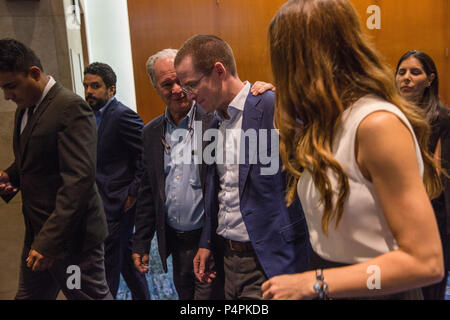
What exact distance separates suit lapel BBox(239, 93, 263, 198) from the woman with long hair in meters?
0.53

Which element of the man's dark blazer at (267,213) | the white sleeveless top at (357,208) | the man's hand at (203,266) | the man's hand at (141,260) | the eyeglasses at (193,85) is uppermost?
the eyeglasses at (193,85)

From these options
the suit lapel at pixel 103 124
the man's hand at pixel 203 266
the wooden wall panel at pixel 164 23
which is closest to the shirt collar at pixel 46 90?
the suit lapel at pixel 103 124

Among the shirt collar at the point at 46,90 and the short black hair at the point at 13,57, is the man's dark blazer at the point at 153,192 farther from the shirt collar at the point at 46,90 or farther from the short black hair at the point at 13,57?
the short black hair at the point at 13,57

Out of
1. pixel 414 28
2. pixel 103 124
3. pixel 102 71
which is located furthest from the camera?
pixel 414 28

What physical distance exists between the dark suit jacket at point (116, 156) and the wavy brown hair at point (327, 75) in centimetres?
165

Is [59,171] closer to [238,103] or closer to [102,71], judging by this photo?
[238,103]

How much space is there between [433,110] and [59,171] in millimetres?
1708

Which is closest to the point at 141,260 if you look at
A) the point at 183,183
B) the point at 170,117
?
the point at 183,183

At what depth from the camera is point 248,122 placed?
1.39 m

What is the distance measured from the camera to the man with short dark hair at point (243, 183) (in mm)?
1355

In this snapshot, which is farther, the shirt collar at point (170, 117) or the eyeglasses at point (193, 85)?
the shirt collar at point (170, 117)

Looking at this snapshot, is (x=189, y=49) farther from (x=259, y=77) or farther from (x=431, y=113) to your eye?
(x=259, y=77)

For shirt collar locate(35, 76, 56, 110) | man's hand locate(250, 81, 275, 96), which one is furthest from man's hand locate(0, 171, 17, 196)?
man's hand locate(250, 81, 275, 96)

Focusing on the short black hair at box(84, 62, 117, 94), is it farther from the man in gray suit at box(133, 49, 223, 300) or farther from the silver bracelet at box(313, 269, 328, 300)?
the silver bracelet at box(313, 269, 328, 300)
